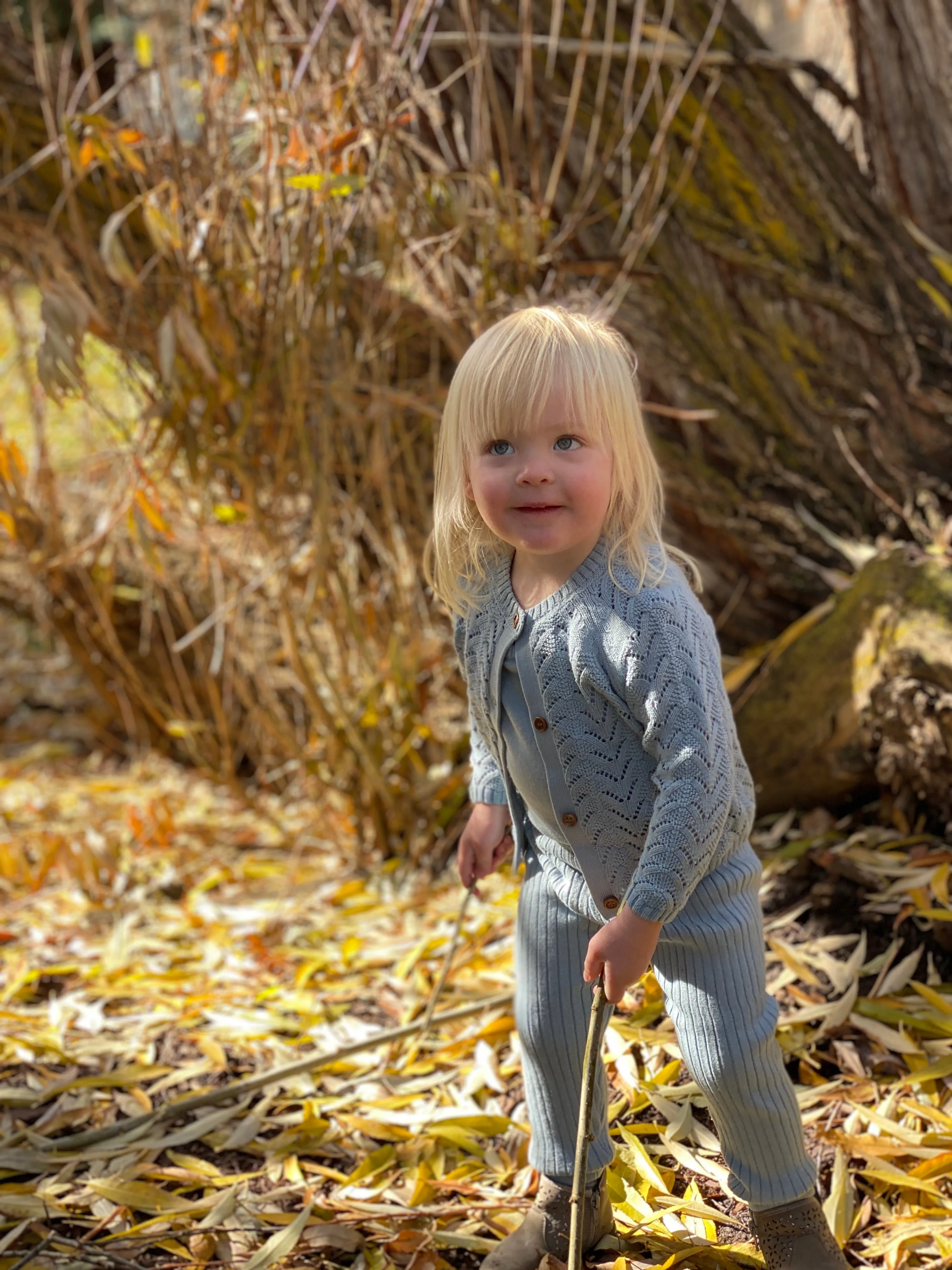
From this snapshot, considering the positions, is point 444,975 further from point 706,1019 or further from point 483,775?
point 706,1019

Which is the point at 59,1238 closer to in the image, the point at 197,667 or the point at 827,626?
the point at 827,626

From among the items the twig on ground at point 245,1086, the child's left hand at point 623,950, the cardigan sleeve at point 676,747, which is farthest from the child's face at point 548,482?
the twig on ground at point 245,1086

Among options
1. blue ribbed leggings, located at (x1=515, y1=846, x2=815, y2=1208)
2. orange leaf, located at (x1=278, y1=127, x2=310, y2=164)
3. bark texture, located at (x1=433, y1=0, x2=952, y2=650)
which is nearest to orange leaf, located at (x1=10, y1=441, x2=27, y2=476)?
orange leaf, located at (x1=278, y1=127, x2=310, y2=164)

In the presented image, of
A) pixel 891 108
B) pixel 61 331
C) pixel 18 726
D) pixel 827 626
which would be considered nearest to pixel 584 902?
pixel 827 626

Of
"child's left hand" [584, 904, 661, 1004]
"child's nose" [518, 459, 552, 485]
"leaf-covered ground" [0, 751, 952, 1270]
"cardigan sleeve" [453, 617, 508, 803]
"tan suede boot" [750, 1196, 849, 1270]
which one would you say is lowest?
"leaf-covered ground" [0, 751, 952, 1270]

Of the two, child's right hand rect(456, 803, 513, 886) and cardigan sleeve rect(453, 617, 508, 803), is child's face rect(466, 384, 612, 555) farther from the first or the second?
child's right hand rect(456, 803, 513, 886)

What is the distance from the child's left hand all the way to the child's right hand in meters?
0.38

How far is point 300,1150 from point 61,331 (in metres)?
1.48

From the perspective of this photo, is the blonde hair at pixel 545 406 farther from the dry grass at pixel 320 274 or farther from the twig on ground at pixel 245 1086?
the twig on ground at pixel 245 1086

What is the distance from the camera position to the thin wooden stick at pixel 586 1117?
3.95 feet

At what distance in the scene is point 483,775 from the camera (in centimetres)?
155

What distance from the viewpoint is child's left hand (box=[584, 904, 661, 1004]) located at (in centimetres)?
118

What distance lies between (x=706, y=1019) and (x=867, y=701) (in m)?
0.95

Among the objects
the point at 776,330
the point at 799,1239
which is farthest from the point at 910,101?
the point at 799,1239
